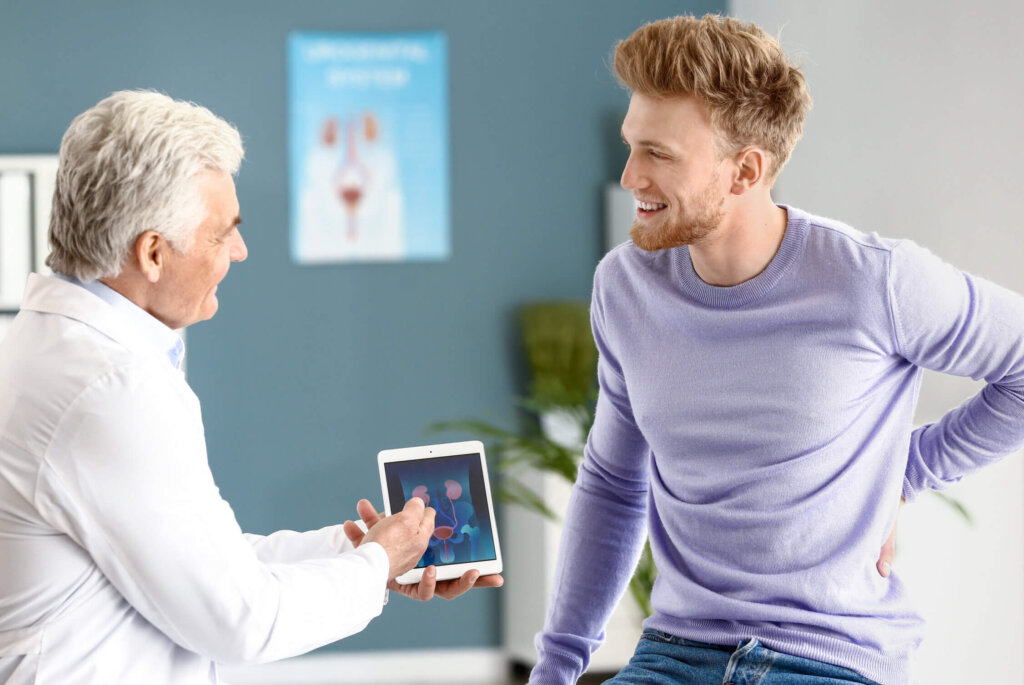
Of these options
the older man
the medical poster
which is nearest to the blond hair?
the older man

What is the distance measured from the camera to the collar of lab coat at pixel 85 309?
1.42m

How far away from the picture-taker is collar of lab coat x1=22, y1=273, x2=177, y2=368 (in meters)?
1.42

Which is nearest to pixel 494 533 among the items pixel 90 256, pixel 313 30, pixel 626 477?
pixel 626 477

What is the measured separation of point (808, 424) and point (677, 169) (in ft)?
1.34

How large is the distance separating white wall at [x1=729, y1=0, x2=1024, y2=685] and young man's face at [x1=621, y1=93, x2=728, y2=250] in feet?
1.39

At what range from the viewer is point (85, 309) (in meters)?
1.43

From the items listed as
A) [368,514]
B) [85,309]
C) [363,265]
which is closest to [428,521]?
[368,514]

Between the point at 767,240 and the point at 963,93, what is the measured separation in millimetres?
1595

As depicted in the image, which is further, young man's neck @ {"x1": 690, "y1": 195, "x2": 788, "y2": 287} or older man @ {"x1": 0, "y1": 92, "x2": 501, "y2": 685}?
young man's neck @ {"x1": 690, "y1": 195, "x2": 788, "y2": 287}

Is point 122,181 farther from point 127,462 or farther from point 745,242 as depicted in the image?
point 745,242

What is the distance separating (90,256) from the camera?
1457 millimetres

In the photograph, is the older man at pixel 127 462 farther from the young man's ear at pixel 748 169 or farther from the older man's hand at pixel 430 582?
the young man's ear at pixel 748 169

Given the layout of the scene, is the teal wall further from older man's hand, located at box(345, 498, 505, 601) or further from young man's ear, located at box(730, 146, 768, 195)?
young man's ear, located at box(730, 146, 768, 195)

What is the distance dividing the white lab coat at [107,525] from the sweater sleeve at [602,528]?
1.75 feet
